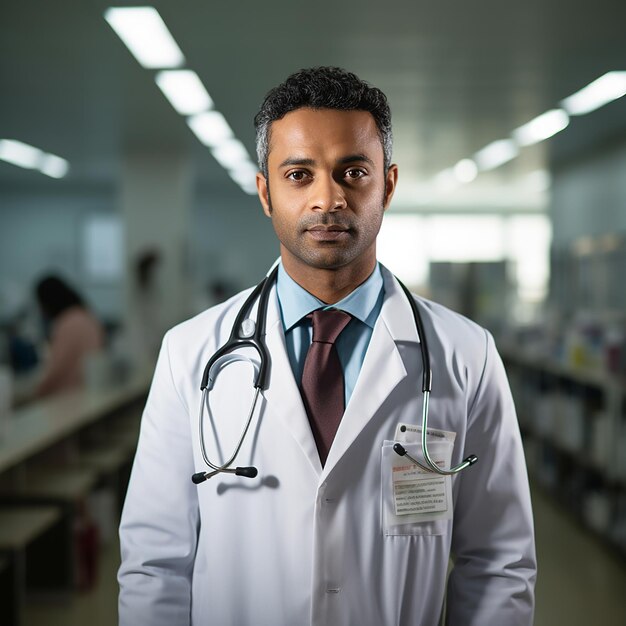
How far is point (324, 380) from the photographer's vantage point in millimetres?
1253

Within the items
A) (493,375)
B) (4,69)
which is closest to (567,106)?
(4,69)

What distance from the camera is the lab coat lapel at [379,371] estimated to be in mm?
1188

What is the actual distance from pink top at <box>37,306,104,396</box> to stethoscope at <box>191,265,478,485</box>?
11.1 ft

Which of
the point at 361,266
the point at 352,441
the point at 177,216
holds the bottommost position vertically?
the point at 352,441

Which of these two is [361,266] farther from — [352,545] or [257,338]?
[352,545]

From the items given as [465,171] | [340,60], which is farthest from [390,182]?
[465,171]

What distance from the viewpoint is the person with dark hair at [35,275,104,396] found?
444cm

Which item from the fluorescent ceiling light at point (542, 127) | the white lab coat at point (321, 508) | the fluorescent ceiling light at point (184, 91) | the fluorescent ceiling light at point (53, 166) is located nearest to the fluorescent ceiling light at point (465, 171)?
the fluorescent ceiling light at point (542, 127)

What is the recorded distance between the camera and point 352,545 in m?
1.21

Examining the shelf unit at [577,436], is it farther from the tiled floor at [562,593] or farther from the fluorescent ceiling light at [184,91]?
the fluorescent ceiling light at [184,91]

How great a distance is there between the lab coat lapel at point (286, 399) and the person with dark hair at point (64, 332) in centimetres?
345

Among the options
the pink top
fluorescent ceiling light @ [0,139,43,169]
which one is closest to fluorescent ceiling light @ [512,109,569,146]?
the pink top

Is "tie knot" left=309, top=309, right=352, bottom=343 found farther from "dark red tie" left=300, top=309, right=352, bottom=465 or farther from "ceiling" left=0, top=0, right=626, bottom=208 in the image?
"ceiling" left=0, top=0, right=626, bottom=208

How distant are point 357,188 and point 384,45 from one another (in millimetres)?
2392
